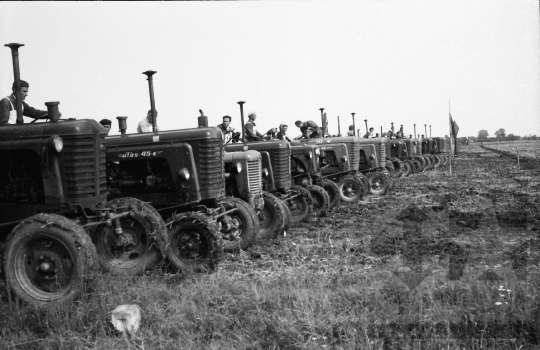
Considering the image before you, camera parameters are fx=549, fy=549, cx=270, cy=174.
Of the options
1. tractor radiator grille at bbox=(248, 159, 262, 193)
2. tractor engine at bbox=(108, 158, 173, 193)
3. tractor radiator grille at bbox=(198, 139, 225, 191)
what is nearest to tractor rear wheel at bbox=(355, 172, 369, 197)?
tractor radiator grille at bbox=(248, 159, 262, 193)

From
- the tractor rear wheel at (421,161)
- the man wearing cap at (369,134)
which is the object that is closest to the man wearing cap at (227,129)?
the man wearing cap at (369,134)

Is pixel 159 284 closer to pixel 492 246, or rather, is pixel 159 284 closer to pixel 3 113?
pixel 3 113

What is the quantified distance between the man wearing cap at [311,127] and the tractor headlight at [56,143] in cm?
726

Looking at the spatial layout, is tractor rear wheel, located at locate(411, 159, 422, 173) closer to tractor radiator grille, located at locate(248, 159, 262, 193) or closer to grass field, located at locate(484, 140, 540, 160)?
grass field, located at locate(484, 140, 540, 160)

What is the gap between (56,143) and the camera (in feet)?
14.8

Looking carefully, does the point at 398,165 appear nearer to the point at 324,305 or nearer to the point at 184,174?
the point at 184,174

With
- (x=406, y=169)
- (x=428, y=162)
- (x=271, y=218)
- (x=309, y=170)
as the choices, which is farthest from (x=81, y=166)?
(x=428, y=162)

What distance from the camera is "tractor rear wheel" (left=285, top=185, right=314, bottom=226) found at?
9117 mm

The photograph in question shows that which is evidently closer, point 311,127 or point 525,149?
point 311,127

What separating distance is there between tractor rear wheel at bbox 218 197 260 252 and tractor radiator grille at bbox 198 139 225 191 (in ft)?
1.40

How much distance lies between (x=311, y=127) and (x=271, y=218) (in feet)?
14.6

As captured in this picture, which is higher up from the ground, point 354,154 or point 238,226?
point 354,154

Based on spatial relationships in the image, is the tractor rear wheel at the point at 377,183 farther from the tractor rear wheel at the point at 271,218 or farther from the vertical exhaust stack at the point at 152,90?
the vertical exhaust stack at the point at 152,90

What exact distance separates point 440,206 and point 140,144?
241 inches
